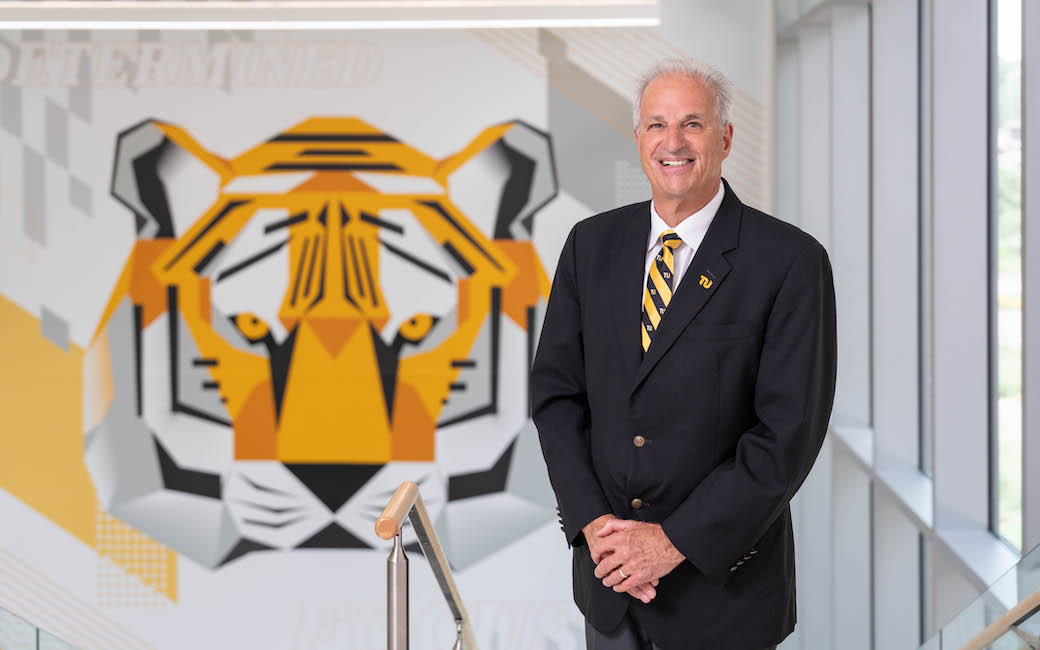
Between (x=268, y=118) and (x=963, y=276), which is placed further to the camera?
(x=268, y=118)

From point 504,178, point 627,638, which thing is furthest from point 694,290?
point 504,178

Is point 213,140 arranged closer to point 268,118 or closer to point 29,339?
point 268,118

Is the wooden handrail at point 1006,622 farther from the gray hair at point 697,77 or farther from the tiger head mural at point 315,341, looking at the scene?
the tiger head mural at point 315,341

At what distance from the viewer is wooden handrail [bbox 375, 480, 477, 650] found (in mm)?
2111

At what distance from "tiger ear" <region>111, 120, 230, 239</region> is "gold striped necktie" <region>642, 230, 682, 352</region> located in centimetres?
356

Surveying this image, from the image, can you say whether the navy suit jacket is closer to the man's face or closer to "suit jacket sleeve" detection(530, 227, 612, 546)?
"suit jacket sleeve" detection(530, 227, 612, 546)

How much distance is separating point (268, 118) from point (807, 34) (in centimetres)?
255

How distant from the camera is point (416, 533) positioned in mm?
2730

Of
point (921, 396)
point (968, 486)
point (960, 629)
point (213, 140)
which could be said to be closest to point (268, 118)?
point (213, 140)

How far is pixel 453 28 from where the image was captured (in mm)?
Answer: 5000

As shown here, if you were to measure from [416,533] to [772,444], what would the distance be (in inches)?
46.1

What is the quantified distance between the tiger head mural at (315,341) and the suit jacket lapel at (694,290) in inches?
123

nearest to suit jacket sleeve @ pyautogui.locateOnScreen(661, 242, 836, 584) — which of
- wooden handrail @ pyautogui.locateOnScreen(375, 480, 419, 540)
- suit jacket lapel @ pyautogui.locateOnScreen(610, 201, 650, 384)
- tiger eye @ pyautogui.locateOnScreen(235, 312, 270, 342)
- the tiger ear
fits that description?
suit jacket lapel @ pyautogui.locateOnScreen(610, 201, 650, 384)

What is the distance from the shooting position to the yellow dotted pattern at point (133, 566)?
5223 mm
